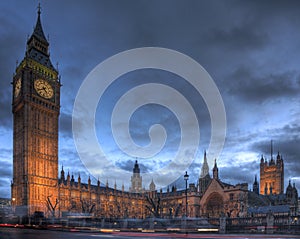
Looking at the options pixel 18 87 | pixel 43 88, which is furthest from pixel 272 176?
pixel 18 87

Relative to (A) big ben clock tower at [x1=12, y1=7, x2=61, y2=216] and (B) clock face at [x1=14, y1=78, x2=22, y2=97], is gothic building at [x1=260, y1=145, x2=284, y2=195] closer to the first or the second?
(A) big ben clock tower at [x1=12, y1=7, x2=61, y2=216]

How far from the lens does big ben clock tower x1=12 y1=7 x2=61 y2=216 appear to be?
89500 mm

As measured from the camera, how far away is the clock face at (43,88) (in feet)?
327

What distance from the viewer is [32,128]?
313 feet

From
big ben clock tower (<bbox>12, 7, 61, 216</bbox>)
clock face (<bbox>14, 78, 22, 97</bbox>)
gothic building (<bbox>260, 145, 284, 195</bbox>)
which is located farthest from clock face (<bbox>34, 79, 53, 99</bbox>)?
gothic building (<bbox>260, 145, 284, 195</bbox>)

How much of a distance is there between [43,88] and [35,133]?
15.2 metres

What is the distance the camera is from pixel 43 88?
101562mm

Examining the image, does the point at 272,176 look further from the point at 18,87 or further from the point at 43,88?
the point at 18,87

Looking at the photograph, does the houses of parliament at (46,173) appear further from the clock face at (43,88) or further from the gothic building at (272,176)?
the gothic building at (272,176)

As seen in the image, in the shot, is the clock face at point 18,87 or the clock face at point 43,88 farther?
the clock face at point 43,88

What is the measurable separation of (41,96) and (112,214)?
50.7 m

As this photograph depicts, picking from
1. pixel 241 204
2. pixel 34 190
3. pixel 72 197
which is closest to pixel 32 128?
pixel 34 190

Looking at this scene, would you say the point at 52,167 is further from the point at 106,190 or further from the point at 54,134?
the point at 106,190

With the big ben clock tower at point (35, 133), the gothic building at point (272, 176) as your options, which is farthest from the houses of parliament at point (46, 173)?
the gothic building at point (272, 176)
